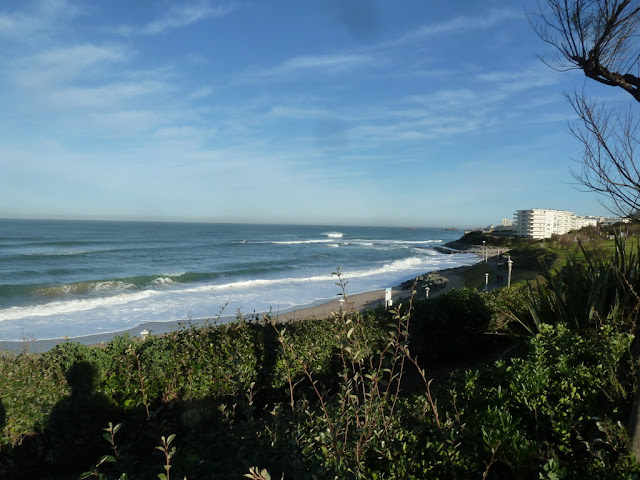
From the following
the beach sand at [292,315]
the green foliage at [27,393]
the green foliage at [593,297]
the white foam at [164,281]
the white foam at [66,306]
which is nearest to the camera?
the green foliage at [27,393]

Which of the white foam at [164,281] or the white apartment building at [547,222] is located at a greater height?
the white apartment building at [547,222]

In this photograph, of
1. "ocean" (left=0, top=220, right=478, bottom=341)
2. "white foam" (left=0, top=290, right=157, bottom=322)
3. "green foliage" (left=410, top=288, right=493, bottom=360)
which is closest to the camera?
"green foliage" (left=410, top=288, right=493, bottom=360)

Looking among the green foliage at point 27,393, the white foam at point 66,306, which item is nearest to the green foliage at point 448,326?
the green foliage at point 27,393

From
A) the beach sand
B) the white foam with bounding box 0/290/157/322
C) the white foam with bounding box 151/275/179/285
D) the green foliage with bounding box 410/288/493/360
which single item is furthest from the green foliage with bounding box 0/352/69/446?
the white foam with bounding box 151/275/179/285

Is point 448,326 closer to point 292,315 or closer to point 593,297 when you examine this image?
point 593,297

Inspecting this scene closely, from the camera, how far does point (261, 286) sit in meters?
24.2

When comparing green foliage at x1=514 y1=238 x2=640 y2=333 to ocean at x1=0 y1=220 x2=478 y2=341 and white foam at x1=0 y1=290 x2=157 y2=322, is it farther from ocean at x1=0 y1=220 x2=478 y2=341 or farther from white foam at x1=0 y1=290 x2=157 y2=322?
white foam at x1=0 y1=290 x2=157 y2=322

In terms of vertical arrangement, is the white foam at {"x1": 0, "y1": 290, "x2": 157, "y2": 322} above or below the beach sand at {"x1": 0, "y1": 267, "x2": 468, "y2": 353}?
below

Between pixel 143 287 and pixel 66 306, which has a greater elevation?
pixel 143 287

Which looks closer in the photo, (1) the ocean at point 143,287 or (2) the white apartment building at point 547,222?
(1) the ocean at point 143,287

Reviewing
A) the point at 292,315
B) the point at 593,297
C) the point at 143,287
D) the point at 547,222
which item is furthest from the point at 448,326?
the point at 547,222

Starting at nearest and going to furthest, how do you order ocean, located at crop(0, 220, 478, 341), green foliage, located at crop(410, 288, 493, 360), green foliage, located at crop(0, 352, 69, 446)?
green foliage, located at crop(0, 352, 69, 446)
green foliage, located at crop(410, 288, 493, 360)
ocean, located at crop(0, 220, 478, 341)

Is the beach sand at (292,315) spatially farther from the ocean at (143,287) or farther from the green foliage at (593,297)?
the green foliage at (593,297)

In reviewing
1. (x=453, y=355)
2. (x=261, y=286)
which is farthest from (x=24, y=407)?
(x=261, y=286)
